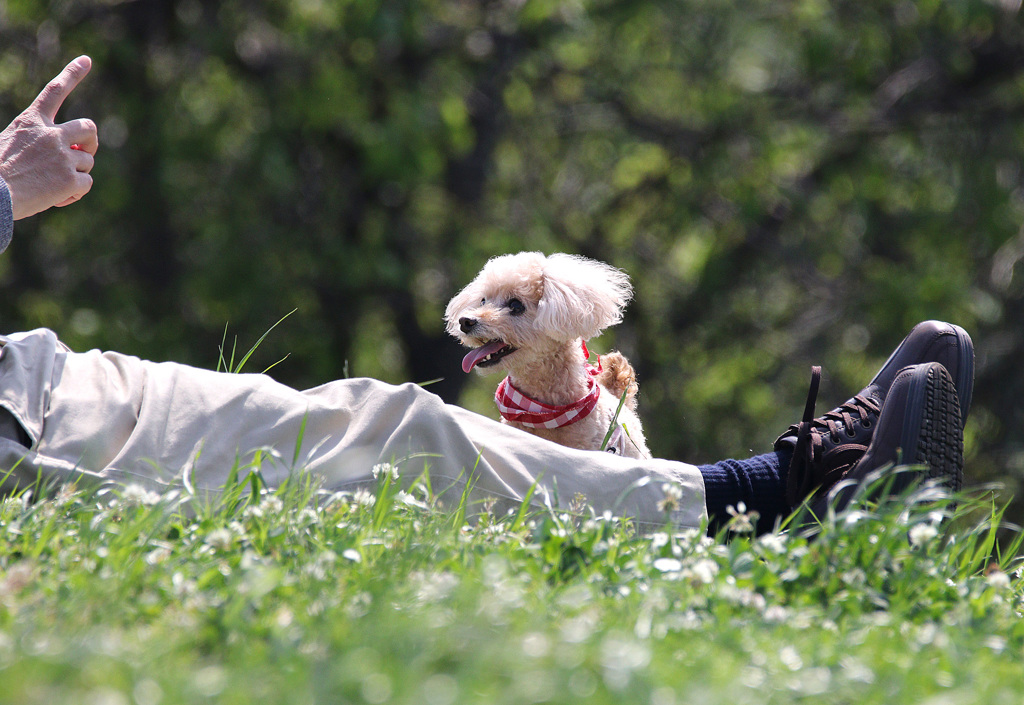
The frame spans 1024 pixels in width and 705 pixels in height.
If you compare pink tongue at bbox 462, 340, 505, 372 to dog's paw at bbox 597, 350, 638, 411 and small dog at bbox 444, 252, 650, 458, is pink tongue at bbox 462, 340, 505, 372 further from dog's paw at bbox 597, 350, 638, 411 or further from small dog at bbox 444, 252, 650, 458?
dog's paw at bbox 597, 350, 638, 411

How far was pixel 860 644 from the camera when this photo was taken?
1416 mm

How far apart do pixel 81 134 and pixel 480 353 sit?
123 centimetres

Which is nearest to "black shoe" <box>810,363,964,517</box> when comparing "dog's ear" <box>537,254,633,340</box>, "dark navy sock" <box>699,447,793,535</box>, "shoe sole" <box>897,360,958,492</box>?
"shoe sole" <box>897,360,958,492</box>

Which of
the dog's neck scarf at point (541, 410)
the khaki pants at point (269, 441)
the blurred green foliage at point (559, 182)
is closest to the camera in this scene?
the khaki pants at point (269, 441)

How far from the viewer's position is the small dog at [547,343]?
9.03 feet

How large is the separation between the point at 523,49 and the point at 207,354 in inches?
138

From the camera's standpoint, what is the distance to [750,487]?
228cm

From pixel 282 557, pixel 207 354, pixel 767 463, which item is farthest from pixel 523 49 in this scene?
A: pixel 282 557

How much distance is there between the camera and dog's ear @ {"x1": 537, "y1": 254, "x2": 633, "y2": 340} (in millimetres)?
2760

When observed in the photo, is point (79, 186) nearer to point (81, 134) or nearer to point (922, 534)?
point (81, 134)

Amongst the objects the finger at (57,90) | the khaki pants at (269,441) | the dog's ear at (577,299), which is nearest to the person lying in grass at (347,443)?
the khaki pants at (269,441)

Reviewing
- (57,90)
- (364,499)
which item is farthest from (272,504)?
(57,90)

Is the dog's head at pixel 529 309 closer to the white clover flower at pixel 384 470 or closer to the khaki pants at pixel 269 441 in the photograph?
the khaki pants at pixel 269 441

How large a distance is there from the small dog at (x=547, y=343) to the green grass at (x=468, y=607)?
749mm
